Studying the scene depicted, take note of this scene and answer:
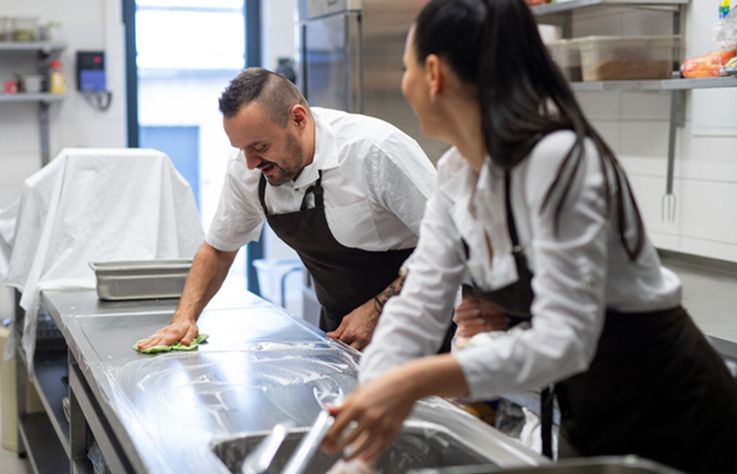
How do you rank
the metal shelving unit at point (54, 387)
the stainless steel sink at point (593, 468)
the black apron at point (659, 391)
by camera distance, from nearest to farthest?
1. the stainless steel sink at point (593, 468)
2. the black apron at point (659, 391)
3. the metal shelving unit at point (54, 387)

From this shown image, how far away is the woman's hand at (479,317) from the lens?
1575 mm

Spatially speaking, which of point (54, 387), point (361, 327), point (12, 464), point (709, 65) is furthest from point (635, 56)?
point (12, 464)

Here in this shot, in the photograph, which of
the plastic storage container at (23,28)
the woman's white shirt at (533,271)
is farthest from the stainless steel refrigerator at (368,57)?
the woman's white shirt at (533,271)

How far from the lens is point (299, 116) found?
232 cm

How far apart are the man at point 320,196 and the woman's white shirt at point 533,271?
0.92 m

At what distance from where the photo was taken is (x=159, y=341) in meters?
2.25

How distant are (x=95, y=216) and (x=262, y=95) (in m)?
1.39

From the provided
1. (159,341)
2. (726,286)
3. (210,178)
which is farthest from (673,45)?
(210,178)

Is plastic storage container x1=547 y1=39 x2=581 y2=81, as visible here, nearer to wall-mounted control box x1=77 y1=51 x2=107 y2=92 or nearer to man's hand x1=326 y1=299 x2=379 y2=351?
man's hand x1=326 y1=299 x2=379 y2=351

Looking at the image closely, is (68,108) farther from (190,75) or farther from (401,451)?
(401,451)

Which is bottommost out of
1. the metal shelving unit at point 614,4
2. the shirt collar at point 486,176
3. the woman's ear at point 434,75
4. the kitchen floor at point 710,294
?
the kitchen floor at point 710,294

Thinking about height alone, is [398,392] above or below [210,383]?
above

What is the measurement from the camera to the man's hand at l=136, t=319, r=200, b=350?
7.38ft

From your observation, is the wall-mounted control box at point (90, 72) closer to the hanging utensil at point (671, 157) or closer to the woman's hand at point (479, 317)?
the hanging utensil at point (671, 157)
